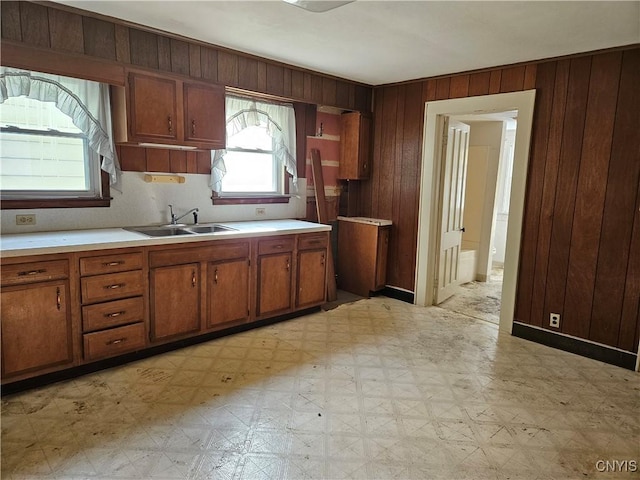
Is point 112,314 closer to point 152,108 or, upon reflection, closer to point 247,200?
point 152,108

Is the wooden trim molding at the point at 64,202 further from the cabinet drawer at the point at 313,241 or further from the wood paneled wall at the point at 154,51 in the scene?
the cabinet drawer at the point at 313,241

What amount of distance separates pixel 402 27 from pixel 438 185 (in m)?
1.91

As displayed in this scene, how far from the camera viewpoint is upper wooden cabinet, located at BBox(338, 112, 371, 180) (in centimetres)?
466

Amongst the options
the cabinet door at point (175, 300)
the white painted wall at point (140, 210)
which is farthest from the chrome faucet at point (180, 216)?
the cabinet door at point (175, 300)

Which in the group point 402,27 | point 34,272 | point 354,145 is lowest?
point 34,272

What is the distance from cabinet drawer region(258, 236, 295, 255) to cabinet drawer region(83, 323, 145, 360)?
1.13 metres

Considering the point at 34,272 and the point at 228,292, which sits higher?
the point at 34,272

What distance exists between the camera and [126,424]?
7.34ft

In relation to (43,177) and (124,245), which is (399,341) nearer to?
(124,245)

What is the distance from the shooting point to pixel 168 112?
3.10 metres

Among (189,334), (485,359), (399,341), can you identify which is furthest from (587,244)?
(189,334)

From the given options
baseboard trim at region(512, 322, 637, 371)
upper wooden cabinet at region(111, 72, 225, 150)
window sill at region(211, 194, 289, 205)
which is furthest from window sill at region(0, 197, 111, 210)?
baseboard trim at region(512, 322, 637, 371)

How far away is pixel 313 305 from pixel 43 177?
8.16ft

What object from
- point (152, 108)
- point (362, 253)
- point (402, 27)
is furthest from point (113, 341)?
point (402, 27)
